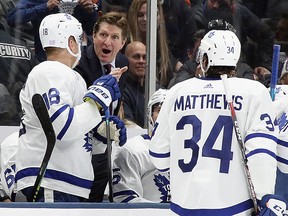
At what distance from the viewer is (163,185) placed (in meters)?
4.20

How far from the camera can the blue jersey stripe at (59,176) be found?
12.4 feet

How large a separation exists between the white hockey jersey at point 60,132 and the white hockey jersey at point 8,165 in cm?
36

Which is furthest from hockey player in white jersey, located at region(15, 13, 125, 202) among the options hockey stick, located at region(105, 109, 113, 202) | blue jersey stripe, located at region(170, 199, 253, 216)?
blue jersey stripe, located at region(170, 199, 253, 216)

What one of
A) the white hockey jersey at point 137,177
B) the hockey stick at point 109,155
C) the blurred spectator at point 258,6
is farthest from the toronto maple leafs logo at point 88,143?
the blurred spectator at point 258,6

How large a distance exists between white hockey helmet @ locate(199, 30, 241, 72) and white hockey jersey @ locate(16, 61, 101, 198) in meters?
0.55

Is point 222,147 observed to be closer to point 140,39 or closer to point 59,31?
point 59,31

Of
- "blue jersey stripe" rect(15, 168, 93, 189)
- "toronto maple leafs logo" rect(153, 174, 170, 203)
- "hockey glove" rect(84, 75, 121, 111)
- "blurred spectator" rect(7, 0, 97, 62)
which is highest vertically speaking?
"blurred spectator" rect(7, 0, 97, 62)

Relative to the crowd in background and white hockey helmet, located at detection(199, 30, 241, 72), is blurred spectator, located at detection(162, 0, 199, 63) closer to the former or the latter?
the crowd in background

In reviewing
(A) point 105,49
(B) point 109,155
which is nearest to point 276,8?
(A) point 105,49

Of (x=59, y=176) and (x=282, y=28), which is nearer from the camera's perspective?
(x=59, y=176)

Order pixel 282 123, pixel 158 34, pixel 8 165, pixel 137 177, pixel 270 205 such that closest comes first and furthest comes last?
pixel 270 205 < pixel 282 123 < pixel 137 177 < pixel 8 165 < pixel 158 34

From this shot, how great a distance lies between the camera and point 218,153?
3.34 metres

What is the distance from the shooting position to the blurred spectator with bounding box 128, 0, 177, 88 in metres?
5.39

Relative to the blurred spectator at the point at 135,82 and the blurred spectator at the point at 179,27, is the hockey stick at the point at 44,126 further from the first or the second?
the blurred spectator at the point at 179,27
